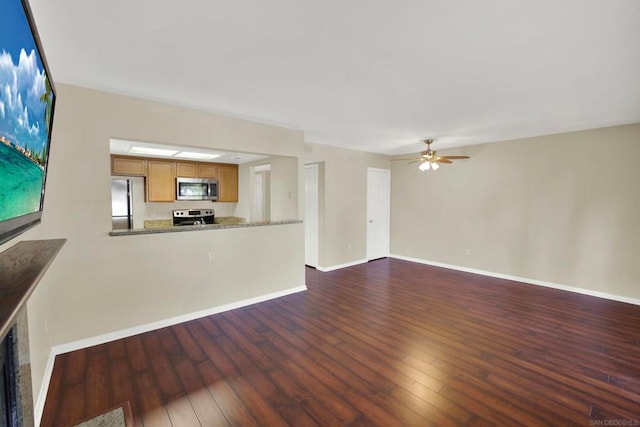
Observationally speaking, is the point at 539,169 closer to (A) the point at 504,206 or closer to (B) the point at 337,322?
(A) the point at 504,206

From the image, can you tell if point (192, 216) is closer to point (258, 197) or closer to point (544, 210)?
point (258, 197)

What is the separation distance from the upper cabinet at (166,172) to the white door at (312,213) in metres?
2.13

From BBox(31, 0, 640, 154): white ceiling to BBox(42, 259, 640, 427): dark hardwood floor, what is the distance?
2497mm

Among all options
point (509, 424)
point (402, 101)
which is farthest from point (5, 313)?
point (402, 101)

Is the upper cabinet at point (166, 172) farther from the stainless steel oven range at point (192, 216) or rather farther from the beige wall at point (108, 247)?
the beige wall at point (108, 247)

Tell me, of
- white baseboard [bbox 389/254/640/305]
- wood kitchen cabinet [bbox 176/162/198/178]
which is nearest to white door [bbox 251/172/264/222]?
wood kitchen cabinet [bbox 176/162/198/178]

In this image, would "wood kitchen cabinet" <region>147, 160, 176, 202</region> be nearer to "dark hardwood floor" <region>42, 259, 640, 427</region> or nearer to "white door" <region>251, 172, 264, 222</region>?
"white door" <region>251, 172, 264, 222</region>

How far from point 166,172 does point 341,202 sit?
3695 mm

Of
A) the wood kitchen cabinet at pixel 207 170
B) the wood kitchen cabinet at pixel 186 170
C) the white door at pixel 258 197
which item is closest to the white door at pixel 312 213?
the white door at pixel 258 197

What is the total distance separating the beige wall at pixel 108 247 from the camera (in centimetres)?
256

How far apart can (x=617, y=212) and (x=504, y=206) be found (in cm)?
139

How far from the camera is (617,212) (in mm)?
3979

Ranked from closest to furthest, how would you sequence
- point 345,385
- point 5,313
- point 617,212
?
point 5,313
point 345,385
point 617,212

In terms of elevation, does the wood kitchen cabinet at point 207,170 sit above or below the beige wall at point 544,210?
above
